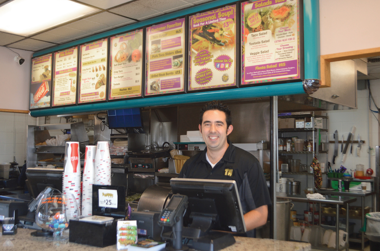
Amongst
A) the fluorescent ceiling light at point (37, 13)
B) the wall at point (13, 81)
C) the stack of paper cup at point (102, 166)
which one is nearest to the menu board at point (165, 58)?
the fluorescent ceiling light at point (37, 13)

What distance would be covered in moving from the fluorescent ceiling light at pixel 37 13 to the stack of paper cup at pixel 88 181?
200cm

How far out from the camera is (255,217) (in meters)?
2.28

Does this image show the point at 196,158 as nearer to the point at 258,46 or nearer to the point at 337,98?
the point at 258,46

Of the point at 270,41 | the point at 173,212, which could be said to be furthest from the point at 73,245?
the point at 270,41

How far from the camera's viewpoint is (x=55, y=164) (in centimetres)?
536

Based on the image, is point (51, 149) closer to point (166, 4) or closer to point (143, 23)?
point (143, 23)

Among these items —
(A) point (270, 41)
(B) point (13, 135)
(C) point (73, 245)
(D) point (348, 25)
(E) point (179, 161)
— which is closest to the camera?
(C) point (73, 245)

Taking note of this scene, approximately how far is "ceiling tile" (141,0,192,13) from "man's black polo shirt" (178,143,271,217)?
1.78m

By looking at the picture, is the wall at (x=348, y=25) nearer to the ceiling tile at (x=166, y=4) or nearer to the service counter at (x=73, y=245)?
the ceiling tile at (x=166, y=4)

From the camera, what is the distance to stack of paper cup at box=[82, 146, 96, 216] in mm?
2227

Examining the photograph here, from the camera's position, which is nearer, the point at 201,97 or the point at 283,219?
the point at 201,97

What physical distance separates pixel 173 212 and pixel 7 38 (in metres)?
4.33

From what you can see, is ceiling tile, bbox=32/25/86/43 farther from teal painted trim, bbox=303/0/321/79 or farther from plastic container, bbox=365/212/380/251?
plastic container, bbox=365/212/380/251

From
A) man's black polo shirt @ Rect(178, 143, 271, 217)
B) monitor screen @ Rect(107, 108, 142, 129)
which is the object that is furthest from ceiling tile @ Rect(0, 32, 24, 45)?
man's black polo shirt @ Rect(178, 143, 271, 217)
